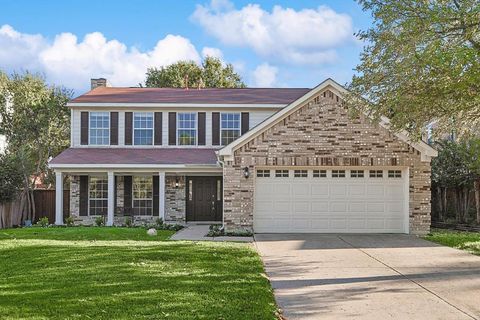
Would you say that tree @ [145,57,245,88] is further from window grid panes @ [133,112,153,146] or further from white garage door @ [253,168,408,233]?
white garage door @ [253,168,408,233]

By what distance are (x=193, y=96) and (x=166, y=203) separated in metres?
5.00

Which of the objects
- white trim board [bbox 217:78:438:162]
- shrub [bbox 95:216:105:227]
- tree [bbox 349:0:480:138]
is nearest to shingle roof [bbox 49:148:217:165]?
shrub [bbox 95:216:105:227]

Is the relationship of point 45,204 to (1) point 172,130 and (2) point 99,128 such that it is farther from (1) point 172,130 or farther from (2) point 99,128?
(1) point 172,130

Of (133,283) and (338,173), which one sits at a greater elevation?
(338,173)

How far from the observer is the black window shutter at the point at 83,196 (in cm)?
2180

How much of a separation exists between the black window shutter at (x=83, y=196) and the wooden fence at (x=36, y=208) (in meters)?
1.45

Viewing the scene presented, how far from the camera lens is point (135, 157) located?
828 inches

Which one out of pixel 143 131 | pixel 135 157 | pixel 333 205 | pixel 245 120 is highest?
pixel 245 120

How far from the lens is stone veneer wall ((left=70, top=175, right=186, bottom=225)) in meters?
21.6

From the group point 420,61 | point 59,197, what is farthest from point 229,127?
point 420,61

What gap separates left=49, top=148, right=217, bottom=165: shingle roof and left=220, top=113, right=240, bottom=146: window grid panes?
0.84 m

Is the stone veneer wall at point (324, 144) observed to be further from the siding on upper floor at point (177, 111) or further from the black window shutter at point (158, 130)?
the black window shutter at point (158, 130)

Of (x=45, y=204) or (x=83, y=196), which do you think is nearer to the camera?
(x=83, y=196)

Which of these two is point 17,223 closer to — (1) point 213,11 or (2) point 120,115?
(2) point 120,115
